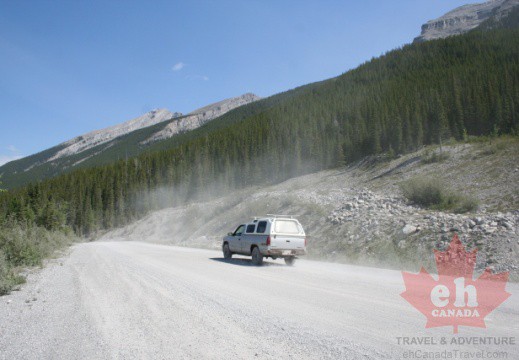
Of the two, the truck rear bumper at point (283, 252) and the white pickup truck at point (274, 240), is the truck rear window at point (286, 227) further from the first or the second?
the truck rear bumper at point (283, 252)

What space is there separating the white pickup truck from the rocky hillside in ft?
11.0

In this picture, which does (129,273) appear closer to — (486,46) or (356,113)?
(356,113)

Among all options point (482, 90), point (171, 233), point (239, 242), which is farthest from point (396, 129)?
point (239, 242)

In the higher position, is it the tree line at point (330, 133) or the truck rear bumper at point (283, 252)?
the tree line at point (330, 133)

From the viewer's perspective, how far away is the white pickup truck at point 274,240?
50.6 feet

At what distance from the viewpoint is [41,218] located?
160ft

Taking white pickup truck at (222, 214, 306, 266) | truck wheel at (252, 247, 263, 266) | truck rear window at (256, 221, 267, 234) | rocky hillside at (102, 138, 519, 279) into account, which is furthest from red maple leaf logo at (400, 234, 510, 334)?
truck rear window at (256, 221, 267, 234)

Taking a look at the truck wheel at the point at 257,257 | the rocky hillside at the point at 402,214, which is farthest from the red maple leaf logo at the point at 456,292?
the truck wheel at the point at 257,257

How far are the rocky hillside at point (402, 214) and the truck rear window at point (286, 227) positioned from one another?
11.3 feet

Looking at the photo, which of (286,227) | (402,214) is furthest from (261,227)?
(402,214)

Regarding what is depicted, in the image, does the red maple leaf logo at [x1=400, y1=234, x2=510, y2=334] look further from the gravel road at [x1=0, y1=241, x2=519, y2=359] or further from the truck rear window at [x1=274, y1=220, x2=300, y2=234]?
the truck rear window at [x1=274, y1=220, x2=300, y2=234]

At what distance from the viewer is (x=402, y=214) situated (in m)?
20.5

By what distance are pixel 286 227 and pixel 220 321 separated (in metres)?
10.1

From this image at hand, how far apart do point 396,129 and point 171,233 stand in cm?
3997
